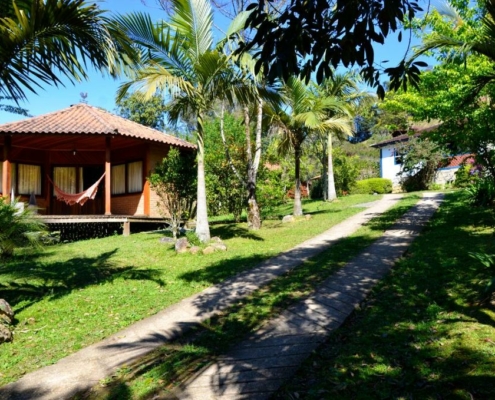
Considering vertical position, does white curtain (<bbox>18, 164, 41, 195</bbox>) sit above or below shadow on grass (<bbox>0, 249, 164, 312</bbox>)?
above

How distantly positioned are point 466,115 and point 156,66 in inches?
265

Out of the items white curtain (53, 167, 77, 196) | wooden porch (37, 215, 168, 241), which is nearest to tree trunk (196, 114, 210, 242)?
wooden porch (37, 215, 168, 241)

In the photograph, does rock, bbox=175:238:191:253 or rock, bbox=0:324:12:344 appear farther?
rock, bbox=175:238:191:253

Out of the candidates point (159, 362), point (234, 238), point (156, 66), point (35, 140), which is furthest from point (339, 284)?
point (35, 140)

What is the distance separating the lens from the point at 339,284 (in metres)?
5.78

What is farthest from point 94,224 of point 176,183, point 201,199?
point 201,199

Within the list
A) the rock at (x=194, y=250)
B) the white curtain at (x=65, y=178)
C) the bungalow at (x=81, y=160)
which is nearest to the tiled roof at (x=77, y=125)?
the bungalow at (x=81, y=160)

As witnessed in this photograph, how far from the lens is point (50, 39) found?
15.3 feet

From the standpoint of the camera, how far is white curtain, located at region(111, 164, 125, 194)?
16484 millimetres

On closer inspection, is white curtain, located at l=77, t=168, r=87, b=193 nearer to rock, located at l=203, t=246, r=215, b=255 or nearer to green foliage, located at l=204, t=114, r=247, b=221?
green foliage, located at l=204, t=114, r=247, b=221

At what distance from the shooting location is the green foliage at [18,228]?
7.62m

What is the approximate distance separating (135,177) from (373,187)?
17187 mm

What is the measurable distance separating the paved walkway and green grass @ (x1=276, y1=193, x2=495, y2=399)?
8.0 inches

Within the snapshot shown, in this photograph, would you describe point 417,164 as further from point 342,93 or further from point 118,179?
point 118,179
